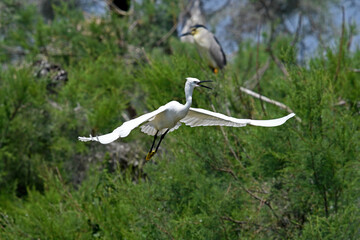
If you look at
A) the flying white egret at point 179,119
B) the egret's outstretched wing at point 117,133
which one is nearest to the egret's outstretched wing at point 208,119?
the flying white egret at point 179,119

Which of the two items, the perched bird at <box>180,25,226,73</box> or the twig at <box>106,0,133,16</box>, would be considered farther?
the twig at <box>106,0,133,16</box>

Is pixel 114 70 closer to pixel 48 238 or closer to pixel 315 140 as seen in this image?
pixel 48 238

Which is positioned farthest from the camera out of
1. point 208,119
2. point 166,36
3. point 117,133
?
point 166,36

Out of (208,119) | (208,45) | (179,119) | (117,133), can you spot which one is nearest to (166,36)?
(208,45)

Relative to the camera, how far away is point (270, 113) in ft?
15.1

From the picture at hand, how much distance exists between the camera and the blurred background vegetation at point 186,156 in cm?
426

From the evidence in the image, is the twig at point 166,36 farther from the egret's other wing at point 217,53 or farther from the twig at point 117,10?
the egret's other wing at point 217,53

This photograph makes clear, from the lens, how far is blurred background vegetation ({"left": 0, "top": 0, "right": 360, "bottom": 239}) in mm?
4262

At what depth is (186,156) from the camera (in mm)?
4668

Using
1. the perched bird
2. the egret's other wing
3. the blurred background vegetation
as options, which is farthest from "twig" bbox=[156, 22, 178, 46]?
the egret's other wing

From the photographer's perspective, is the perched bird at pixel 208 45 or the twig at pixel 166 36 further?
the twig at pixel 166 36

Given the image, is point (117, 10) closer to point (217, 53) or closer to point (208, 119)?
point (217, 53)

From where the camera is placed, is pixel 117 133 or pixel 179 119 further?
pixel 179 119

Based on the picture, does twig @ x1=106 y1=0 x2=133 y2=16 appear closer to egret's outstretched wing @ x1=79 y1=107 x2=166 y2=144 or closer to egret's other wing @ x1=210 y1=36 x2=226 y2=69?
egret's other wing @ x1=210 y1=36 x2=226 y2=69
